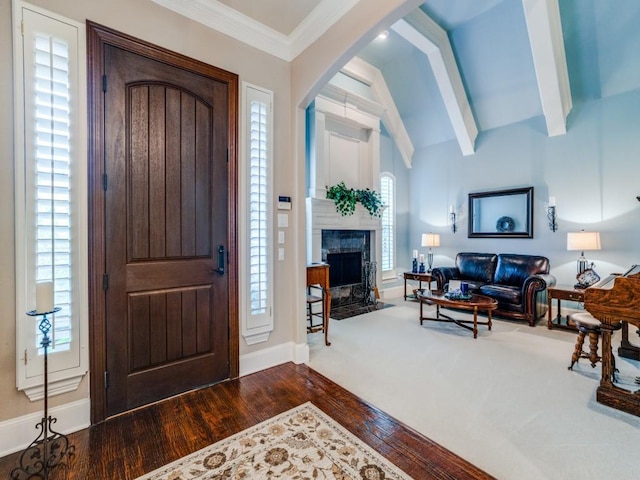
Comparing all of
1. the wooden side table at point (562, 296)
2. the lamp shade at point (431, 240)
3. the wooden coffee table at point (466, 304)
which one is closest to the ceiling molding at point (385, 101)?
the lamp shade at point (431, 240)

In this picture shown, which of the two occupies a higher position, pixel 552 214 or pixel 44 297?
pixel 552 214

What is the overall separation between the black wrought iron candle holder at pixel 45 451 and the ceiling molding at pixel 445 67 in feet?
16.6

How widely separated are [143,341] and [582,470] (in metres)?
2.81

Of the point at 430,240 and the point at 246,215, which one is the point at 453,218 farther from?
the point at 246,215

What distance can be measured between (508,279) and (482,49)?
367 centimetres

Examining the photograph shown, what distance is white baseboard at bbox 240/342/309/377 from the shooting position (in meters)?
2.68

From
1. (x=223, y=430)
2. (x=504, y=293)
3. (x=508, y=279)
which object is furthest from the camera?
(x=508, y=279)

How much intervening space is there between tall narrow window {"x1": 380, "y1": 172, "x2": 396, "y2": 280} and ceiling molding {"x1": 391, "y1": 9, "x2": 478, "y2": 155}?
1.55 metres

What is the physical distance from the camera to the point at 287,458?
5.46 ft

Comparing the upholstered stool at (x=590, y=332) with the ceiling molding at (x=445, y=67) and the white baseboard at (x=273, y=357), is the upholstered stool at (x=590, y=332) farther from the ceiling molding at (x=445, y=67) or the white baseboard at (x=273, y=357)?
the ceiling molding at (x=445, y=67)

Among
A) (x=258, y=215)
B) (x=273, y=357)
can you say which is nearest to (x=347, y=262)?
(x=273, y=357)

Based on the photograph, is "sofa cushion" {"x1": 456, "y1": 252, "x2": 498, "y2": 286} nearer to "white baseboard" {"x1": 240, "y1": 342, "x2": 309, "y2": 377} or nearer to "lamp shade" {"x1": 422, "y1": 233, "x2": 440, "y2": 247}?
"lamp shade" {"x1": 422, "y1": 233, "x2": 440, "y2": 247}

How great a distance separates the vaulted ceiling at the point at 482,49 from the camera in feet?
8.47

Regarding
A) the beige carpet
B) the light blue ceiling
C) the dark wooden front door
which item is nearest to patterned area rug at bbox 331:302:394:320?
the beige carpet
